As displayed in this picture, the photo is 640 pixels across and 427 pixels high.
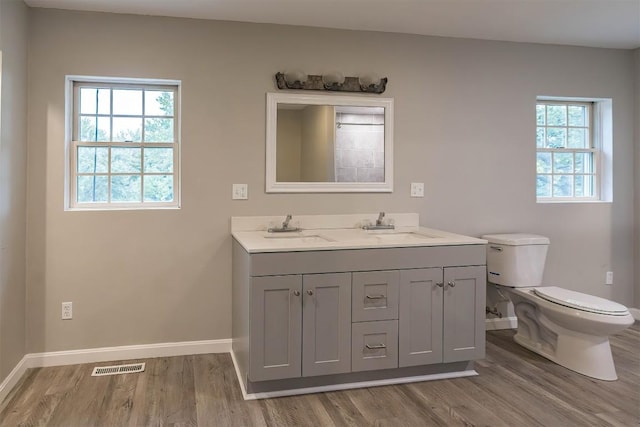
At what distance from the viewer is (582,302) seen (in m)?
2.84

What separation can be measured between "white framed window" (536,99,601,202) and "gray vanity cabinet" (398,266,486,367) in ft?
4.99

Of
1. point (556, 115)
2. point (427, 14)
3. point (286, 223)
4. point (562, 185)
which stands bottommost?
point (286, 223)

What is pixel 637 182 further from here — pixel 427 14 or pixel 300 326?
pixel 300 326

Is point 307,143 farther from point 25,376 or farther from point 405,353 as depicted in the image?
point 25,376

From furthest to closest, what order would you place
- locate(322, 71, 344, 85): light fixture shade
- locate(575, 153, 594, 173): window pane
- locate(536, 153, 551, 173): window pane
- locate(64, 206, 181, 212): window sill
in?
locate(575, 153, 594, 173): window pane < locate(536, 153, 551, 173): window pane < locate(322, 71, 344, 85): light fixture shade < locate(64, 206, 181, 212): window sill

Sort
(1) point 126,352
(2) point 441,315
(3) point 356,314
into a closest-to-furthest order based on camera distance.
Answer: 1. (3) point 356,314
2. (2) point 441,315
3. (1) point 126,352

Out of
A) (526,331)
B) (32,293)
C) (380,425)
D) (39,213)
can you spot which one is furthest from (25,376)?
(526,331)

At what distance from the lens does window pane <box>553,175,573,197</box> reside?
3904 millimetres

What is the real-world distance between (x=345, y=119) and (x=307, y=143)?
1.09 feet

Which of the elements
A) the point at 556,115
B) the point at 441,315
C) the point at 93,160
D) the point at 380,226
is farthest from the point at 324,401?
the point at 556,115

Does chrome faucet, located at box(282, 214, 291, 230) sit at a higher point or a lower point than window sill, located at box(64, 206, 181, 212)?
lower

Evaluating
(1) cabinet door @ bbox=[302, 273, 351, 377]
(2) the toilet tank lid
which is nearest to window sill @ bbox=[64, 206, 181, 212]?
(1) cabinet door @ bbox=[302, 273, 351, 377]

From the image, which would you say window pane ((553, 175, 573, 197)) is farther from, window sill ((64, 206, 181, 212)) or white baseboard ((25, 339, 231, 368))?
window sill ((64, 206, 181, 212))

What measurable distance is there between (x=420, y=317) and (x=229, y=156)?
161 cm
